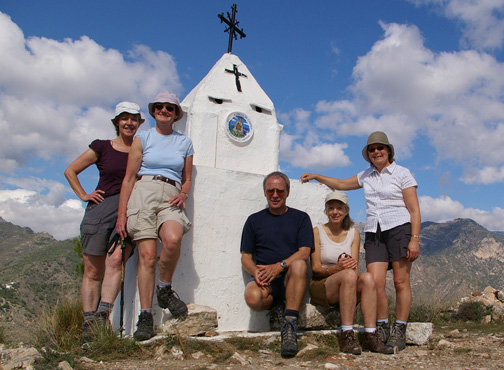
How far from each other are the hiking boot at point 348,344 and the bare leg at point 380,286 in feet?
1.67

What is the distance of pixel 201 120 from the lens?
6.28 meters

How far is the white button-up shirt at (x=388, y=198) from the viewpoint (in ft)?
14.3

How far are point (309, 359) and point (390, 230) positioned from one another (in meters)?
1.51

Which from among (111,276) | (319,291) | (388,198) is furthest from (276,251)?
(111,276)

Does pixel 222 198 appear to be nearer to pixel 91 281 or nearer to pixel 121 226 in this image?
pixel 121 226

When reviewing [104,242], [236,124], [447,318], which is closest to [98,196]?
[104,242]

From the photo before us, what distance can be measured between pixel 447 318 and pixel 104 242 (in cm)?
725

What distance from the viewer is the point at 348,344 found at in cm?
390

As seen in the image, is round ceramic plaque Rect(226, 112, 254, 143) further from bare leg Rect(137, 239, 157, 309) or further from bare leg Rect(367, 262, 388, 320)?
bare leg Rect(367, 262, 388, 320)

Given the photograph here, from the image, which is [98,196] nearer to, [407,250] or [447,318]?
[407,250]

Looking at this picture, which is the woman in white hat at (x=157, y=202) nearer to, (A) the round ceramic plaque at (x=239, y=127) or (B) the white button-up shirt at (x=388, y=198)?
(B) the white button-up shirt at (x=388, y=198)

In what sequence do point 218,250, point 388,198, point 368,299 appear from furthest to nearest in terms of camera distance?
point 218,250, point 388,198, point 368,299

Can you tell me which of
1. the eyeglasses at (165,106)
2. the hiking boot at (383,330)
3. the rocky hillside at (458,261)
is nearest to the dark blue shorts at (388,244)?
the hiking boot at (383,330)

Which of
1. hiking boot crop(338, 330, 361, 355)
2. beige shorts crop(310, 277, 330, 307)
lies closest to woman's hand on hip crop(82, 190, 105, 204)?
beige shorts crop(310, 277, 330, 307)
